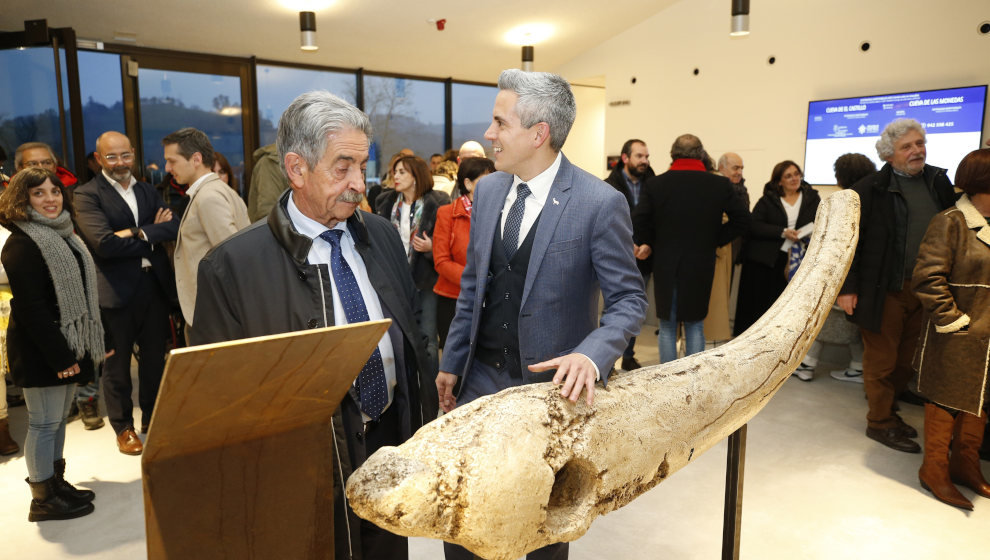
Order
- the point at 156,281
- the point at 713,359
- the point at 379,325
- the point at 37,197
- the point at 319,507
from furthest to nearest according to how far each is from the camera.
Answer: the point at 156,281, the point at 37,197, the point at 713,359, the point at 319,507, the point at 379,325

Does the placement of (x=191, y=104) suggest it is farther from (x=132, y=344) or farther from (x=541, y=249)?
(x=541, y=249)

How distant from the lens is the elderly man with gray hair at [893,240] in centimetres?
333

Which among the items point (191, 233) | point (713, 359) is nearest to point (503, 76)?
point (713, 359)

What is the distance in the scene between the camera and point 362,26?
23.5ft

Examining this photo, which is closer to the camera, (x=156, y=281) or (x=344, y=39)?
(x=156, y=281)

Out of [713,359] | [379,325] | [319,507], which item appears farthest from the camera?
[713,359]

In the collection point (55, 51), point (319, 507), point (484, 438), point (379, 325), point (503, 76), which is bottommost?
point (319, 507)

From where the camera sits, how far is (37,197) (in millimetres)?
2617

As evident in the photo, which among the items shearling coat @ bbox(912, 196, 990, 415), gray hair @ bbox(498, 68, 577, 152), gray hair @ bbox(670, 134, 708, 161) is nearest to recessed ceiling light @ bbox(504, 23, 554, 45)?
gray hair @ bbox(670, 134, 708, 161)

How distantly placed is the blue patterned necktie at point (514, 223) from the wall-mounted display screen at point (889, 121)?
519cm

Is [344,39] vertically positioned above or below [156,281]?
above

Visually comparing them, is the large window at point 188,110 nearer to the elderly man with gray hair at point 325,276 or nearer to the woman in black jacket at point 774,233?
the woman in black jacket at point 774,233

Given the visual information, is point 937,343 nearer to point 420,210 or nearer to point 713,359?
point 713,359

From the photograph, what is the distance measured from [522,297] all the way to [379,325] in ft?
2.51
